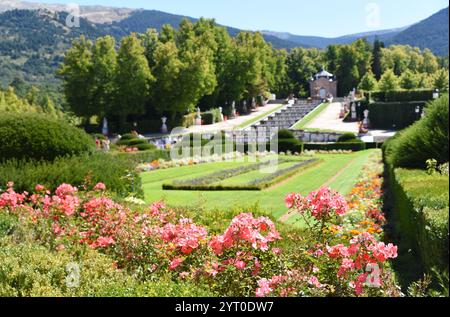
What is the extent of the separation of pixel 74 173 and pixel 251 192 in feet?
20.1

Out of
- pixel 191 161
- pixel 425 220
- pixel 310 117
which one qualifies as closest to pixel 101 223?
pixel 425 220

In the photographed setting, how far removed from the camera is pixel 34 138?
11.6 metres

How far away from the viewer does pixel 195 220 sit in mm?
7555

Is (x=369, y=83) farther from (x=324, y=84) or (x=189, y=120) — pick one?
(x=189, y=120)

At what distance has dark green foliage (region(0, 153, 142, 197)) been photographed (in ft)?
33.0

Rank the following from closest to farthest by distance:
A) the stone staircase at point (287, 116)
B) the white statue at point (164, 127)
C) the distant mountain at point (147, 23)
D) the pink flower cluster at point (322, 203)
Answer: the pink flower cluster at point (322, 203), the white statue at point (164, 127), the stone staircase at point (287, 116), the distant mountain at point (147, 23)

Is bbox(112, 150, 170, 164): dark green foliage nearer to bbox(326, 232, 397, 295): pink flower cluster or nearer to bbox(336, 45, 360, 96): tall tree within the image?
bbox(326, 232, 397, 295): pink flower cluster

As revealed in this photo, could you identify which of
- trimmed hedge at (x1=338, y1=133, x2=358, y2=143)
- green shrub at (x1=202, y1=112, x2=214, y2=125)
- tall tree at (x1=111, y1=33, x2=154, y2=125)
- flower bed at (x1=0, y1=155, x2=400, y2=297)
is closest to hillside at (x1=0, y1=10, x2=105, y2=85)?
green shrub at (x1=202, y1=112, x2=214, y2=125)

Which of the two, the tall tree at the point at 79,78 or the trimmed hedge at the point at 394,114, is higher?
the tall tree at the point at 79,78

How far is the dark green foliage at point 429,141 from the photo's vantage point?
10250 mm

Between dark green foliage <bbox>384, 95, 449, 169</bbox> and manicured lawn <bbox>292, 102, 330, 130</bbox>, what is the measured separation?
35.1 metres

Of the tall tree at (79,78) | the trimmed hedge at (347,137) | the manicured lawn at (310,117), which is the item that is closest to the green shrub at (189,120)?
the tall tree at (79,78)

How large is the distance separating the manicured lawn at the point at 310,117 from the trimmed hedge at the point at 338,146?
13.0 m

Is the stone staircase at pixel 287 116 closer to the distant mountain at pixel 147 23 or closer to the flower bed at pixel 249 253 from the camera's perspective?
the distant mountain at pixel 147 23
